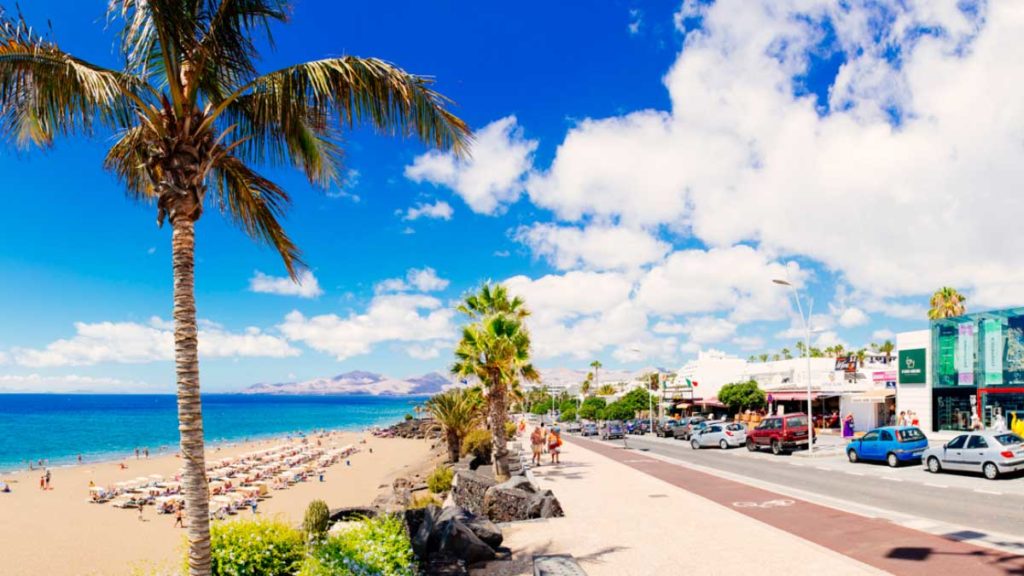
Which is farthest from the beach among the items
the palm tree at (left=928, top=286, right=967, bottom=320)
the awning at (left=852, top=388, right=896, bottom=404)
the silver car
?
the palm tree at (left=928, top=286, right=967, bottom=320)

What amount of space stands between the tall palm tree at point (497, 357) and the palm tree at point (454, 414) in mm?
7946

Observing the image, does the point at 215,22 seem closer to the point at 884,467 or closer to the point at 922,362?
the point at 884,467

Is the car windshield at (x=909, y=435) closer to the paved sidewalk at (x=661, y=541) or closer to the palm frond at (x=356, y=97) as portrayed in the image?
the paved sidewalk at (x=661, y=541)

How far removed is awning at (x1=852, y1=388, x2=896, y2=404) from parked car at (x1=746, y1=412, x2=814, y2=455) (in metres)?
9.87

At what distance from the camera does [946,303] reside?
52125mm

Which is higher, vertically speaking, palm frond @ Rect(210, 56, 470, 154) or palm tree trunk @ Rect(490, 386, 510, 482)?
palm frond @ Rect(210, 56, 470, 154)

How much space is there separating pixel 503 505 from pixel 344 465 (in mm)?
43349

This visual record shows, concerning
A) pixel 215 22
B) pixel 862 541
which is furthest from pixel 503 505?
pixel 215 22

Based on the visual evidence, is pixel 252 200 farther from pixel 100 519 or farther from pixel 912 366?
pixel 912 366

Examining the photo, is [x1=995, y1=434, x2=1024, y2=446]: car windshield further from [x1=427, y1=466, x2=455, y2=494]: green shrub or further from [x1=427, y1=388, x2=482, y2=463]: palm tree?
[x1=427, y1=388, x2=482, y2=463]: palm tree

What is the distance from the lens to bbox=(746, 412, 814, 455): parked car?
30.8 m

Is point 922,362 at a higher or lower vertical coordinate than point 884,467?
higher

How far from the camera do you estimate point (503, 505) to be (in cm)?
1312

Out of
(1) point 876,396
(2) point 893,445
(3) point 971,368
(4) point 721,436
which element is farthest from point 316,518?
(1) point 876,396
